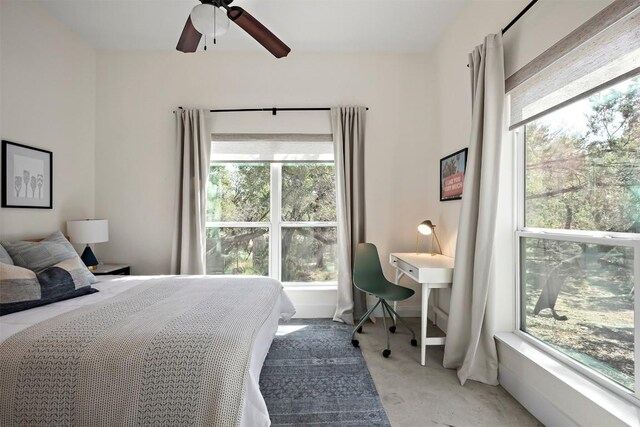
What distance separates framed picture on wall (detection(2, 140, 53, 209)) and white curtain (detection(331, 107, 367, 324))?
2.77 metres

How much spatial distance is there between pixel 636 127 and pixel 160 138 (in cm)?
380

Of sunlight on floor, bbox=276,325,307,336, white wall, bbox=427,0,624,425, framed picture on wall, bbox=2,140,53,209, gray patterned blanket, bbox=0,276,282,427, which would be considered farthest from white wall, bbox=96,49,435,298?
gray patterned blanket, bbox=0,276,282,427

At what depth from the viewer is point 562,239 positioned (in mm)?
1616

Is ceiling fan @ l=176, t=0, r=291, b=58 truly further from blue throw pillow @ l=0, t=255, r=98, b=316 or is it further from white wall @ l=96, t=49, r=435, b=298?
blue throw pillow @ l=0, t=255, r=98, b=316

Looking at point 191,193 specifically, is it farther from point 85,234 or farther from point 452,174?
point 452,174

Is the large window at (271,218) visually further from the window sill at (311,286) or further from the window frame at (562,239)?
the window frame at (562,239)

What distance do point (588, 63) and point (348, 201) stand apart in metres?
2.08

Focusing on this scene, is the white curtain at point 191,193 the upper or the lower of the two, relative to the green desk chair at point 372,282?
upper

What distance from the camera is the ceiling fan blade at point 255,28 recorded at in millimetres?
1809

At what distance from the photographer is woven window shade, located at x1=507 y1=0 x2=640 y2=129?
1.21 metres

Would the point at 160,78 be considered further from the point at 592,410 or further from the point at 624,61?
the point at 592,410

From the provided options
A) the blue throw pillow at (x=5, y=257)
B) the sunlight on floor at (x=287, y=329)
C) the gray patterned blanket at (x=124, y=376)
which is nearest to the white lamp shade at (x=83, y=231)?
the blue throw pillow at (x=5, y=257)

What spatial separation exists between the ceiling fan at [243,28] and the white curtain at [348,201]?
44.4 inches

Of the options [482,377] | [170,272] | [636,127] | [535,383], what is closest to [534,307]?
[535,383]
